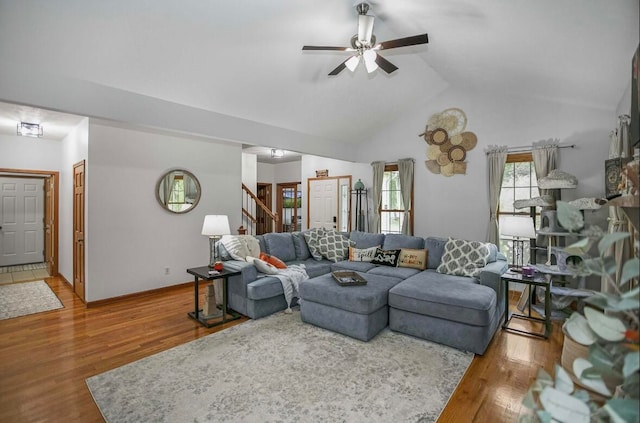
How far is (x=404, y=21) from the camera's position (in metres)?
3.43

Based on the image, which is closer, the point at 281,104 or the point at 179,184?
the point at 281,104

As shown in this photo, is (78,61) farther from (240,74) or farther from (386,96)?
(386,96)

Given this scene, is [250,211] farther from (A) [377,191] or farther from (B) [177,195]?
(A) [377,191]

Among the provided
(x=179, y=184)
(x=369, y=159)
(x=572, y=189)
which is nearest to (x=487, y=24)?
(x=572, y=189)

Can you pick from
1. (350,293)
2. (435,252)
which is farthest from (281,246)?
(435,252)

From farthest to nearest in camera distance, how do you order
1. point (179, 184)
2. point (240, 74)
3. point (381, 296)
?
point (179, 184)
point (240, 74)
point (381, 296)

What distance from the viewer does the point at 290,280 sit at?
413 cm

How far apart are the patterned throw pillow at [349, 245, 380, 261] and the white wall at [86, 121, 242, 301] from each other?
8.10ft

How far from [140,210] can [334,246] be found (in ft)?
9.87

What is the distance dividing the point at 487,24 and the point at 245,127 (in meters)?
3.05

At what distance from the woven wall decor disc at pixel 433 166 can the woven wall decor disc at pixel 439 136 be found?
0.34 metres

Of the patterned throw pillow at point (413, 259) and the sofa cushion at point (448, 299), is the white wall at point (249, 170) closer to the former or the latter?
the patterned throw pillow at point (413, 259)

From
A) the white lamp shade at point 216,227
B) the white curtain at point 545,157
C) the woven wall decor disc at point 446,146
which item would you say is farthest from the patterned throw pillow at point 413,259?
the white lamp shade at point 216,227

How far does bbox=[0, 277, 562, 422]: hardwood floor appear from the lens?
2.22 meters
